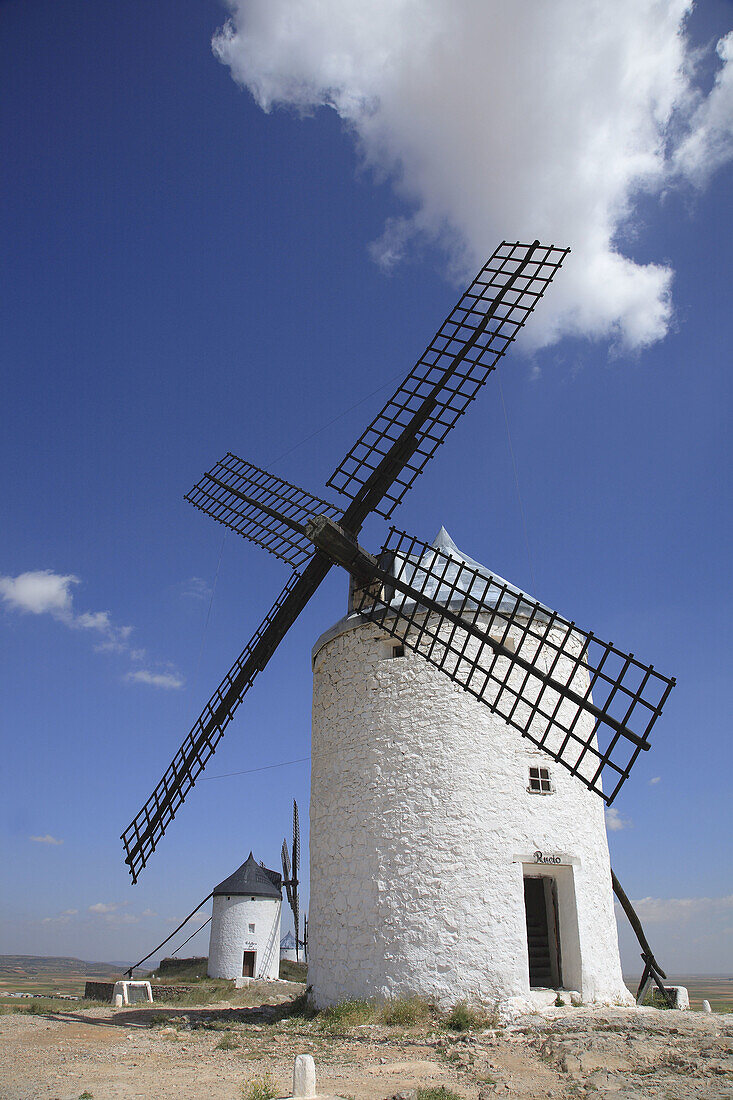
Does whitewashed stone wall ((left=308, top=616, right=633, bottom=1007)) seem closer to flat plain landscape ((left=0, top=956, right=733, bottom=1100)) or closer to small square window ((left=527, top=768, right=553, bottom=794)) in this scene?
small square window ((left=527, top=768, right=553, bottom=794))

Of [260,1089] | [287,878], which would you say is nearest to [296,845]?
[287,878]

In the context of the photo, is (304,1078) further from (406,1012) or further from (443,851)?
(443,851)

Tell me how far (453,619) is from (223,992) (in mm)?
14234

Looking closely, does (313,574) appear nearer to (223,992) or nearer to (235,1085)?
(235,1085)

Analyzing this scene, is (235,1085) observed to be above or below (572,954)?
below

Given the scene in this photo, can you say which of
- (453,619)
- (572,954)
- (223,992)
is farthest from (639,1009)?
(223,992)

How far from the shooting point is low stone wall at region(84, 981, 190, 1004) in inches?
667

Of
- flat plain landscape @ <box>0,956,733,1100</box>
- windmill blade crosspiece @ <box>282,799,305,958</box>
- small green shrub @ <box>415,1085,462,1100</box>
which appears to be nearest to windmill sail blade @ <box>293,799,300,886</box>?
windmill blade crosspiece @ <box>282,799,305,958</box>

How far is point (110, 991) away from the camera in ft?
55.4

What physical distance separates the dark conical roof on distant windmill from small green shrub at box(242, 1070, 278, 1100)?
19215 mm

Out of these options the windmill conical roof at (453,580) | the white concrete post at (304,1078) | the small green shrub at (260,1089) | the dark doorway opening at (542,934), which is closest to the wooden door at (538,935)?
the dark doorway opening at (542,934)

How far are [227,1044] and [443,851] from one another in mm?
3643

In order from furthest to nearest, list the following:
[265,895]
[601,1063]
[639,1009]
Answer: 1. [265,895]
2. [639,1009]
3. [601,1063]

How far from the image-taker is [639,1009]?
9.68 metres
